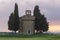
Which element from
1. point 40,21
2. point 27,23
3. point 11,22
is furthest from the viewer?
point 27,23

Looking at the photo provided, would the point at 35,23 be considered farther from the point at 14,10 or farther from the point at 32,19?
the point at 14,10

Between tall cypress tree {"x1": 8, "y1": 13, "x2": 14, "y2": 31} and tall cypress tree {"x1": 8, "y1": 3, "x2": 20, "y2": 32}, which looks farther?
tall cypress tree {"x1": 8, "y1": 13, "x2": 14, "y2": 31}

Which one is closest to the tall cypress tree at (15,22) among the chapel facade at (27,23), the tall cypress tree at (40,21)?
the chapel facade at (27,23)

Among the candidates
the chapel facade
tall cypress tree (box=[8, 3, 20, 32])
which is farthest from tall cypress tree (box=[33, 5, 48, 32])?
tall cypress tree (box=[8, 3, 20, 32])

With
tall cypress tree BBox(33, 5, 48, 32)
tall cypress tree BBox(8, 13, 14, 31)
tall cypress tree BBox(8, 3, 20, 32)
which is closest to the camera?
tall cypress tree BBox(8, 3, 20, 32)

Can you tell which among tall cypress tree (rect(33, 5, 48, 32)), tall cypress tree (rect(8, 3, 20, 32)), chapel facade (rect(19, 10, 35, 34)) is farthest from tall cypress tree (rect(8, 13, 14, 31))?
tall cypress tree (rect(33, 5, 48, 32))

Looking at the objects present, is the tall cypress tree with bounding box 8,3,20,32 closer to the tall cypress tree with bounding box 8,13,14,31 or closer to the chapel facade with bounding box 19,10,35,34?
the tall cypress tree with bounding box 8,13,14,31

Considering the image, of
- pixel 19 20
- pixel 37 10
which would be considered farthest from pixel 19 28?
pixel 37 10

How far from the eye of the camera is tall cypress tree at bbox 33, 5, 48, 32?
8281 cm

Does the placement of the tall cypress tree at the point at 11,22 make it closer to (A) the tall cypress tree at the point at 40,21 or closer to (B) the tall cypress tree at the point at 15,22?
(B) the tall cypress tree at the point at 15,22

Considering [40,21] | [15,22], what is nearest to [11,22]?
[15,22]

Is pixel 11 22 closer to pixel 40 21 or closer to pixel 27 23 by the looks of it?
pixel 27 23

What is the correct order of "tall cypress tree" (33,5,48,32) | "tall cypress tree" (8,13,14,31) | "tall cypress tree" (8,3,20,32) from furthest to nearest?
"tall cypress tree" (33,5,48,32) < "tall cypress tree" (8,13,14,31) < "tall cypress tree" (8,3,20,32)

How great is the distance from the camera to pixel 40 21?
83.1 m
